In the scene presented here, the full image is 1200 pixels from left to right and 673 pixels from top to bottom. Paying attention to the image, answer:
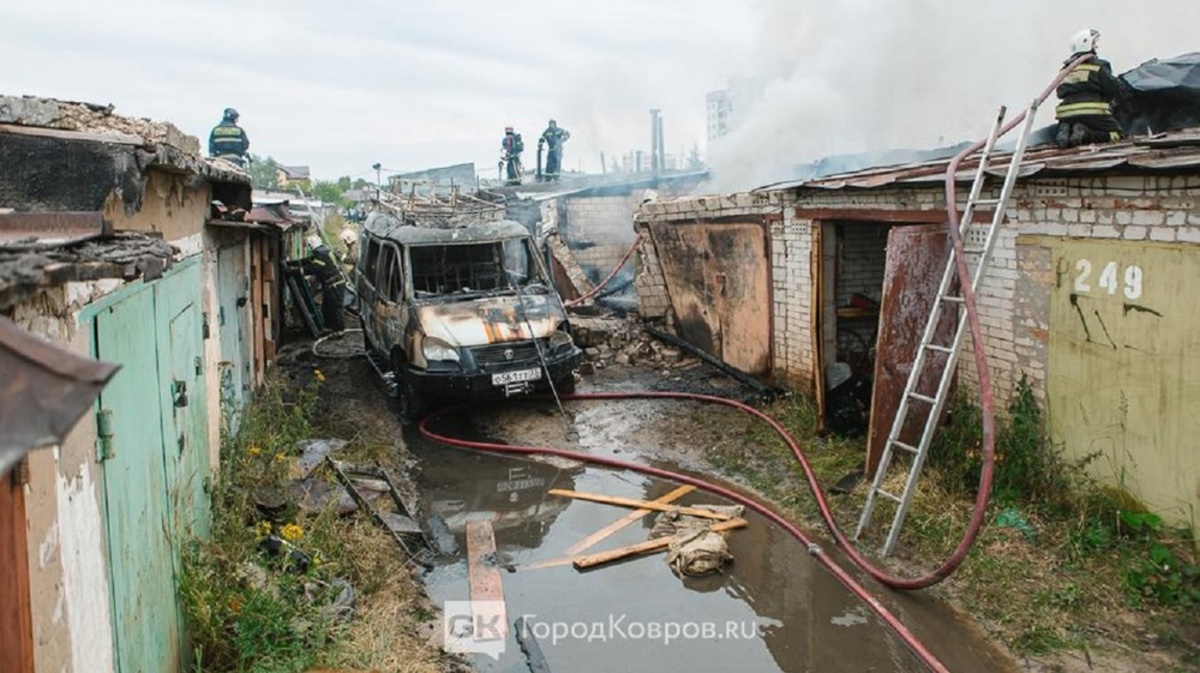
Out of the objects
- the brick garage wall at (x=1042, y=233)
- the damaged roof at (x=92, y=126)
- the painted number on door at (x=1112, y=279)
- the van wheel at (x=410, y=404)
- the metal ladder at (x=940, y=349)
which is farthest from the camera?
the van wheel at (x=410, y=404)

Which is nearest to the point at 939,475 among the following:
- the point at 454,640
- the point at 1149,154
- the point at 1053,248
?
the point at 1053,248

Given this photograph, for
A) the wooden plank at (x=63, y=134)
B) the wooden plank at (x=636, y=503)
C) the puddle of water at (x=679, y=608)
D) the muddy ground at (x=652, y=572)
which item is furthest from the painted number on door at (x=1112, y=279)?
the wooden plank at (x=63, y=134)

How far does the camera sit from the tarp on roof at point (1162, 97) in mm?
7984

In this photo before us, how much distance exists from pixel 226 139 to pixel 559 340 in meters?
6.46

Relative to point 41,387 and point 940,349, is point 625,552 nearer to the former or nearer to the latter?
point 940,349

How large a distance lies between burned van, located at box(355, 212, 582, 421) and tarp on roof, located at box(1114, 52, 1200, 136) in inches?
244

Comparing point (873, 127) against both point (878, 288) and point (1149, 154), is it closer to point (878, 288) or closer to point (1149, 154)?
point (878, 288)

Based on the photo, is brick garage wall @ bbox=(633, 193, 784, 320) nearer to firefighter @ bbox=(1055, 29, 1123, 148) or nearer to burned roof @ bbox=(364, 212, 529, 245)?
burned roof @ bbox=(364, 212, 529, 245)

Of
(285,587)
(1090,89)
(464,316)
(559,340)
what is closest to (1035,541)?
(1090,89)

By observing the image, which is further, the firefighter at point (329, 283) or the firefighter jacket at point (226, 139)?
the firefighter at point (329, 283)

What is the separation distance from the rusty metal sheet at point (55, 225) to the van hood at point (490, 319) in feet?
21.8

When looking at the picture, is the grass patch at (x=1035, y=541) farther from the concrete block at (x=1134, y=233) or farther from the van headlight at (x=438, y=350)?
the van headlight at (x=438, y=350)

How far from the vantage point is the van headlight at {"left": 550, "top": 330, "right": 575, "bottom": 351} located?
9.63m

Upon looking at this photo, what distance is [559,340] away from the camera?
9719mm
